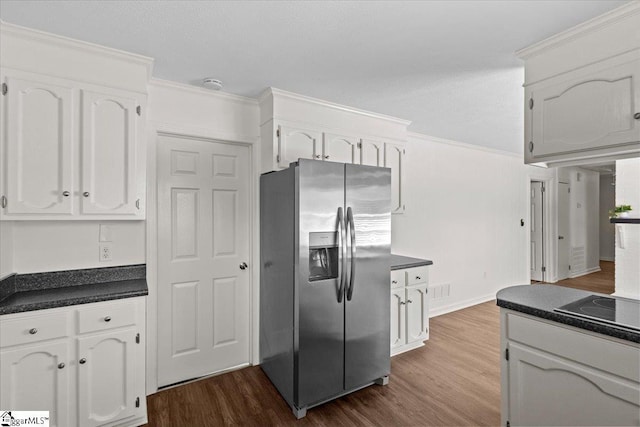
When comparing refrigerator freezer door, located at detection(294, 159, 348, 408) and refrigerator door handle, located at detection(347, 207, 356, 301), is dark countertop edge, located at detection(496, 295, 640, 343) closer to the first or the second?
refrigerator door handle, located at detection(347, 207, 356, 301)

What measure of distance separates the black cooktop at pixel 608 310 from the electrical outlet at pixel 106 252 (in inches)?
112

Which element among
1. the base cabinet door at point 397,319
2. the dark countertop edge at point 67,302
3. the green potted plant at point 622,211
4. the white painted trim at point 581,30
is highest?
the white painted trim at point 581,30

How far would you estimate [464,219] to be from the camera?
477 cm

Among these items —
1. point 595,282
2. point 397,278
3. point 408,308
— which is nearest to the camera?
point 397,278

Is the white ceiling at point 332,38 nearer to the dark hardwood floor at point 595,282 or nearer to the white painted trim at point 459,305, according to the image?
the white painted trim at point 459,305

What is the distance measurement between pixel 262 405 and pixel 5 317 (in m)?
1.66

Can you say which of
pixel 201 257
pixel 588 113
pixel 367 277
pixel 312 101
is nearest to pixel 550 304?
pixel 588 113

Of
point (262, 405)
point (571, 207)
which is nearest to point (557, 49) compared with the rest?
point (262, 405)

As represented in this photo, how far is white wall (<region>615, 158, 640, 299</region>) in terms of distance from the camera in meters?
2.64

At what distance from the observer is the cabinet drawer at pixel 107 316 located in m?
1.89

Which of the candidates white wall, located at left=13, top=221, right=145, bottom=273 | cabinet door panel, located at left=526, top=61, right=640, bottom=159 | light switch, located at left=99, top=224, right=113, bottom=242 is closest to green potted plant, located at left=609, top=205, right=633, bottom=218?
cabinet door panel, located at left=526, top=61, right=640, bottom=159

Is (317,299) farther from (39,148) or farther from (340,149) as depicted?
(39,148)

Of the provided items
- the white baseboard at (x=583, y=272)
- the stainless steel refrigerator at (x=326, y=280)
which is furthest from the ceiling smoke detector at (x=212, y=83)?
the white baseboard at (x=583, y=272)

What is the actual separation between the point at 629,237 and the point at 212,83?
3.74 metres
